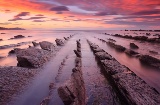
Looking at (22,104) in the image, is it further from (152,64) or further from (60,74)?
(152,64)

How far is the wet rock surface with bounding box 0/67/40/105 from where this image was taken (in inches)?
448

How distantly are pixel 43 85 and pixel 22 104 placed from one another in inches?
125

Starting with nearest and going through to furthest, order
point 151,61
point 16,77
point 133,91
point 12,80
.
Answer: point 133,91 < point 12,80 < point 16,77 < point 151,61

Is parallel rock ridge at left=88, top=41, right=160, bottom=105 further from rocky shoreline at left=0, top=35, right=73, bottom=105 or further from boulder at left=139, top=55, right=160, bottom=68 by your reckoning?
boulder at left=139, top=55, right=160, bottom=68

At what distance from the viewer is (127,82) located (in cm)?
1162

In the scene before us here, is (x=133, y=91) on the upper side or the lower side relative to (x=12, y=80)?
upper

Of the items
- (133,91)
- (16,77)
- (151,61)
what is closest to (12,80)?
(16,77)

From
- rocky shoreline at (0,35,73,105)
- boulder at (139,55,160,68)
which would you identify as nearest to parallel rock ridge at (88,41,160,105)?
rocky shoreline at (0,35,73,105)

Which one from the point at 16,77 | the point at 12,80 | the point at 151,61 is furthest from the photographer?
the point at 151,61

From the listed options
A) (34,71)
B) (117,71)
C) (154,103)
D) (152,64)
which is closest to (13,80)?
(34,71)

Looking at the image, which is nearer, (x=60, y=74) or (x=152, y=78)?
(x=152, y=78)

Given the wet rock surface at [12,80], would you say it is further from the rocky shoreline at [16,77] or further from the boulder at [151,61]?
the boulder at [151,61]

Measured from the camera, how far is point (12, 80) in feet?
45.3

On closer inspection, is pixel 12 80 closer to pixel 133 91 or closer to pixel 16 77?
pixel 16 77
